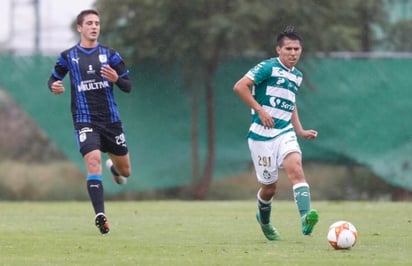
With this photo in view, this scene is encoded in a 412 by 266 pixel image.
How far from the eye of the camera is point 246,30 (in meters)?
21.9

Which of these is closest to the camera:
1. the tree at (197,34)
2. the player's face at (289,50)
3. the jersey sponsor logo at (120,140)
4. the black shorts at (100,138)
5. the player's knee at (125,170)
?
the player's face at (289,50)

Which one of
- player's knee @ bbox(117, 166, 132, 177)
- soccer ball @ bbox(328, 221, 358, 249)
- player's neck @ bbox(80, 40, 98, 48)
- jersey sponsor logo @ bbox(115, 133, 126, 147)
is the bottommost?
soccer ball @ bbox(328, 221, 358, 249)

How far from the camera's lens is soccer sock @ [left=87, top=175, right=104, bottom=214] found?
38.3 feet

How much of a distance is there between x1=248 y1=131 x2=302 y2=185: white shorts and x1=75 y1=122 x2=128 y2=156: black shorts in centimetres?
197

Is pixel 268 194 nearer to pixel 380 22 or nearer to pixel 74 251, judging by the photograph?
pixel 74 251

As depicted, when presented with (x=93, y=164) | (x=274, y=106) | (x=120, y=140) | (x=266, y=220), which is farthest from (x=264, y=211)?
(x=120, y=140)

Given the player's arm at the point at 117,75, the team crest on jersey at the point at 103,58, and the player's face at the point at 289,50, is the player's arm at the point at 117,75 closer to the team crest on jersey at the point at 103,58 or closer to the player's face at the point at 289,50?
the team crest on jersey at the point at 103,58

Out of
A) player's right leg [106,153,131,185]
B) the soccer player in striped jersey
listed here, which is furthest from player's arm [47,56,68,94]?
player's right leg [106,153,131,185]

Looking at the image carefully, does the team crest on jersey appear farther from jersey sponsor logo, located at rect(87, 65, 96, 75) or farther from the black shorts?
the black shorts

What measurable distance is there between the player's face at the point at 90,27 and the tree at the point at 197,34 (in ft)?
31.8

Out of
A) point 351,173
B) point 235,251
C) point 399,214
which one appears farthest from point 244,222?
point 351,173

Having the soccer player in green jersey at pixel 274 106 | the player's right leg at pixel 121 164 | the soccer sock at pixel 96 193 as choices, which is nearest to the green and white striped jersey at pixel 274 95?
the soccer player in green jersey at pixel 274 106

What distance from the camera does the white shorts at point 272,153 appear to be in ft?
36.3

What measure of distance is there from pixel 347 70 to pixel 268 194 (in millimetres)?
11127
